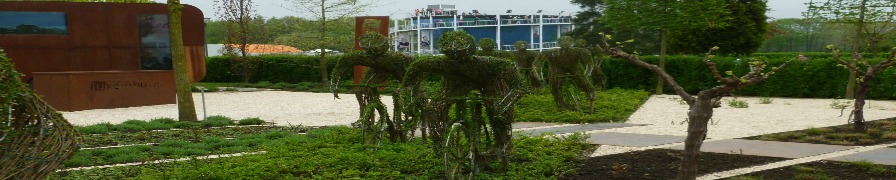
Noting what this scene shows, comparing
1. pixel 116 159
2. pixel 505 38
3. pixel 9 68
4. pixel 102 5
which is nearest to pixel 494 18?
pixel 505 38

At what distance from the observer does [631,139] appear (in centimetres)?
1050

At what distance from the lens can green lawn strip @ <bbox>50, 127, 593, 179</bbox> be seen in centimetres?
745

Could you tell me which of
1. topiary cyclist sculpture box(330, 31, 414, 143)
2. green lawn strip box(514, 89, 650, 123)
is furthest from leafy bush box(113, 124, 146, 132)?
green lawn strip box(514, 89, 650, 123)

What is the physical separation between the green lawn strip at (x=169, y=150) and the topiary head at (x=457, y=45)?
3274 mm

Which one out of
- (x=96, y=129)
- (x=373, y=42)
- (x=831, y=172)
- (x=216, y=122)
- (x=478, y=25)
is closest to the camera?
(x=831, y=172)

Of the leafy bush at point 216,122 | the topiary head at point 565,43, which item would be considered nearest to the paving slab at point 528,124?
the topiary head at point 565,43

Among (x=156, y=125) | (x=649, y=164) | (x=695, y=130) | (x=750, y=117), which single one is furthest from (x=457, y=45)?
(x=750, y=117)

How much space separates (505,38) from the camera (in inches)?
1790

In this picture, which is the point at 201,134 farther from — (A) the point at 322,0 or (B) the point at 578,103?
(A) the point at 322,0

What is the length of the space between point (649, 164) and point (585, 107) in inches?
302

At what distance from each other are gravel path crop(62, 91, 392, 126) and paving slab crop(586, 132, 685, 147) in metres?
4.85

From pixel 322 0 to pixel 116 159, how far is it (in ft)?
65.5

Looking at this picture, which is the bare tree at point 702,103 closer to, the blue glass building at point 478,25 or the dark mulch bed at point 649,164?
the dark mulch bed at point 649,164

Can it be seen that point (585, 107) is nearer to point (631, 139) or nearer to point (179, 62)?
point (631, 139)
